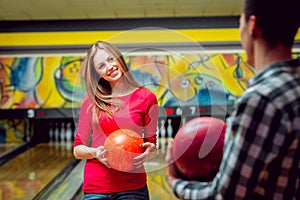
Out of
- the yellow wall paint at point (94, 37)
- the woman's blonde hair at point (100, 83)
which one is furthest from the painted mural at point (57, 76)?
the woman's blonde hair at point (100, 83)

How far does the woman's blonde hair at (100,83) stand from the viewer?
135 cm

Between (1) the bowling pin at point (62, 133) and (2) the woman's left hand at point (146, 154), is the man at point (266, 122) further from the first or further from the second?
(1) the bowling pin at point (62, 133)

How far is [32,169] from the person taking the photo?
15.1 ft

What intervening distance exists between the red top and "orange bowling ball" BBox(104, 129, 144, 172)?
0.18ft

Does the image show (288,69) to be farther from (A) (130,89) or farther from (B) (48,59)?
(B) (48,59)

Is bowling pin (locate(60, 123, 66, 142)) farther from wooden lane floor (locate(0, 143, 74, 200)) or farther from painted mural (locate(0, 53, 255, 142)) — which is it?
painted mural (locate(0, 53, 255, 142))

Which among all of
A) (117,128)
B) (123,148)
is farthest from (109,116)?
(123,148)

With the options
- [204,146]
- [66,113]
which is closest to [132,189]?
[204,146]

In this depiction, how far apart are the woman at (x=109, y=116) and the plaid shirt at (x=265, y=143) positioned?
0.60m

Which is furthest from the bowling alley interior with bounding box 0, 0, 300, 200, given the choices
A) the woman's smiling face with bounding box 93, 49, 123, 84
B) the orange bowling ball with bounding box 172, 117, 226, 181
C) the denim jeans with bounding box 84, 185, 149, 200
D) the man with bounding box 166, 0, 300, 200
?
the man with bounding box 166, 0, 300, 200

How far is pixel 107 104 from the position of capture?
4.44ft

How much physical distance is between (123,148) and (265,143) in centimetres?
57

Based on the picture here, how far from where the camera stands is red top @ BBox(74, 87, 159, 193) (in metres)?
1.33

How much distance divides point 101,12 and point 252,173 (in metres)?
5.04
